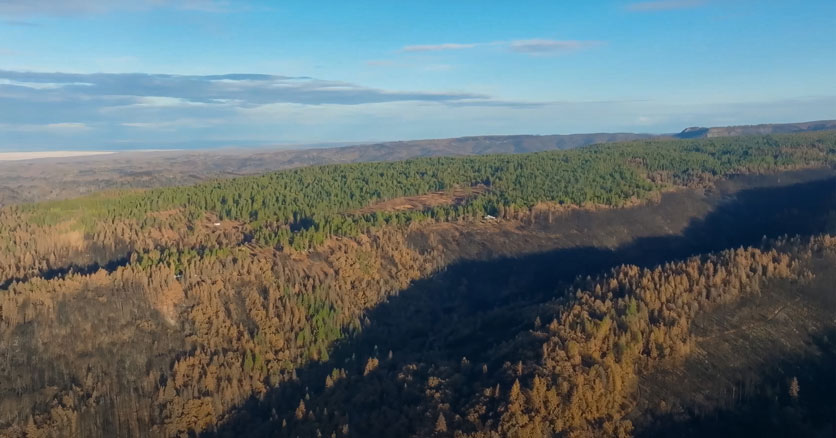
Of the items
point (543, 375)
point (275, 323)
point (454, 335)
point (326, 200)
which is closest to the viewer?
point (543, 375)

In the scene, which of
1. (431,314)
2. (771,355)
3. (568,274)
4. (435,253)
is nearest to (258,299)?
(431,314)

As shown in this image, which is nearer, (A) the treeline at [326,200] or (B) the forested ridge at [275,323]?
(B) the forested ridge at [275,323]

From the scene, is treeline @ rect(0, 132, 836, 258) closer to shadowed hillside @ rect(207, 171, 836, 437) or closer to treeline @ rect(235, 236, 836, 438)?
shadowed hillside @ rect(207, 171, 836, 437)

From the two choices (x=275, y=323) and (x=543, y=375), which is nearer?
(x=543, y=375)

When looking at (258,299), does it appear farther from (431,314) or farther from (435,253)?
(435,253)

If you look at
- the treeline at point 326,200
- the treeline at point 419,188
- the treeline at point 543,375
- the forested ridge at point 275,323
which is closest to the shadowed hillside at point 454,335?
the treeline at point 543,375

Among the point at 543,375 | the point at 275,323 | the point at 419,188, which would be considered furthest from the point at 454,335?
the point at 419,188

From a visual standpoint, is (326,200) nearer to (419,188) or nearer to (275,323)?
(419,188)

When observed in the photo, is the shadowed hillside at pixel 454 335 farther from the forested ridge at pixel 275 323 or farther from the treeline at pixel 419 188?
the treeline at pixel 419 188
